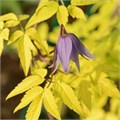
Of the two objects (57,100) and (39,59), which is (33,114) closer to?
(57,100)

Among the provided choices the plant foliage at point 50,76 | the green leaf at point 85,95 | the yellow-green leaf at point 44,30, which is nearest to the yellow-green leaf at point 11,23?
the plant foliage at point 50,76

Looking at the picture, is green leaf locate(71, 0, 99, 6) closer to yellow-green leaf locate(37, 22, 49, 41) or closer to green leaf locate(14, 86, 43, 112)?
green leaf locate(14, 86, 43, 112)

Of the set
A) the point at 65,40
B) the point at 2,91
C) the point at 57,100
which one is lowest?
the point at 2,91

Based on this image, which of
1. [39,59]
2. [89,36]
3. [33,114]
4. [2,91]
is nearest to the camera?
[33,114]

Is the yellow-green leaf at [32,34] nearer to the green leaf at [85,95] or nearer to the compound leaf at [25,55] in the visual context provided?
the compound leaf at [25,55]

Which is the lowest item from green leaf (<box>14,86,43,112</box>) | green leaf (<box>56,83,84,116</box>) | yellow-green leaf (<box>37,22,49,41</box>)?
yellow-green leaf (<box>37,22,49,41</box>)

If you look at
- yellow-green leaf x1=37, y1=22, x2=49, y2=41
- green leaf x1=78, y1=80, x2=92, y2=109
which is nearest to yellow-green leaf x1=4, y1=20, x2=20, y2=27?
green leaf x1=78, y1=80, x2=92, y2=109

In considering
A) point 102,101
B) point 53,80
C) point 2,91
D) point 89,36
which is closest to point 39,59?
point 53,80
